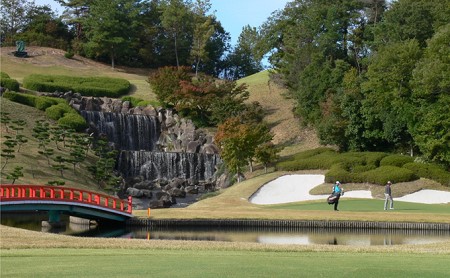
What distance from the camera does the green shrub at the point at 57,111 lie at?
6231cm

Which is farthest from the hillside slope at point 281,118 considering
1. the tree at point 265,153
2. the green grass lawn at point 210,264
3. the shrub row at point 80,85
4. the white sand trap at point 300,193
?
the green grass lawn at point 210,264

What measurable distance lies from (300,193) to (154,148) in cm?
2115

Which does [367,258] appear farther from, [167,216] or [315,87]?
[315,87]

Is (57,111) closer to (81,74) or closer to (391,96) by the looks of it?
(81,74)

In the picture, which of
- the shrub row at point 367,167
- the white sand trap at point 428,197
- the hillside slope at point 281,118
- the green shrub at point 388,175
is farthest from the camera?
the hillside slope at point 281,118

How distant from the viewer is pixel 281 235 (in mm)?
32406

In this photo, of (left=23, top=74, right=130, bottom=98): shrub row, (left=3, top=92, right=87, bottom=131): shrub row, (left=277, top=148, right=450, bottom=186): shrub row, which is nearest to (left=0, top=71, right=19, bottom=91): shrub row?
(left=23, top=74, right=130, bottom=98): shrub row

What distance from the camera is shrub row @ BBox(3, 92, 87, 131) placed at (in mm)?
61375

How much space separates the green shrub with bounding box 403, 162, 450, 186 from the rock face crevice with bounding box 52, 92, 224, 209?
1451cm

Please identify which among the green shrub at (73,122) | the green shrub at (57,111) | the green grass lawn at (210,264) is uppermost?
the green shrub at (57,111)

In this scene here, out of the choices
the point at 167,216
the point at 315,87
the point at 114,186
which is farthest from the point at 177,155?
the point at 167,216

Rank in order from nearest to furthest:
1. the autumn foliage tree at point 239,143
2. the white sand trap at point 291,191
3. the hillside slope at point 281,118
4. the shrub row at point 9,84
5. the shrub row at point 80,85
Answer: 1. the white sand trap at point 291,191
2. the autumn foliage tree at point 239,143
3. the hillside slope at point 281,118
4. the shrub row at point 9,84
5. the shrub row at point 80,85

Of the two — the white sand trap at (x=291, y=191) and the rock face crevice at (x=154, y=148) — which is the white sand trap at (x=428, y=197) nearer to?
the white sand trap at (x=291, y=191)

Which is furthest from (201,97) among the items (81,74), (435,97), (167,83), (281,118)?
(435,97)
